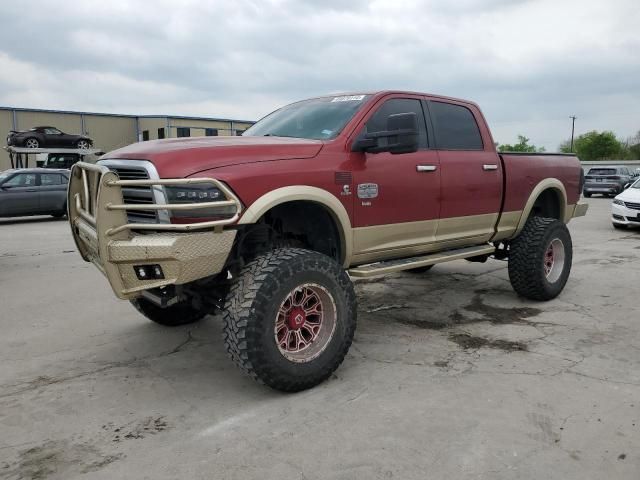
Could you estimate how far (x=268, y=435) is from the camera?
9.78ft

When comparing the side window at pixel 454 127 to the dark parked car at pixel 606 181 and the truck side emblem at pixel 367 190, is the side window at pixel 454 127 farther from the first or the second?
the dark parked car at pixel 606 181

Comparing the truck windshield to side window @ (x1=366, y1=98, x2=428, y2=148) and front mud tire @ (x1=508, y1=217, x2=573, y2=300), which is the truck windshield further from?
front mud tire @ (x1=508, y1=217, x2=573, y2=300)

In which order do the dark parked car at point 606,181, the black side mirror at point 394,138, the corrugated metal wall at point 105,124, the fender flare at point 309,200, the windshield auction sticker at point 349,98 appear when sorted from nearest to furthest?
the fender flare at point 309,200
the black side mirror at point 394,138
the windshield auction sticker at point 349,98
the dark parked car at point 606,181
the corrugated metal wall at point 105,124

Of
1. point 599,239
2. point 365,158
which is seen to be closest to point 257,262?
point 365,158

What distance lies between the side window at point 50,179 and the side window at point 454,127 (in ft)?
44.6

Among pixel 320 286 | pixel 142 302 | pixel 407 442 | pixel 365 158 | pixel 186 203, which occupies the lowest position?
pixel 407 442

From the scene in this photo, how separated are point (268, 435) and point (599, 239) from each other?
1007 centimetres

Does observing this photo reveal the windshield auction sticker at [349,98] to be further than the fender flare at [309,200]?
Yes

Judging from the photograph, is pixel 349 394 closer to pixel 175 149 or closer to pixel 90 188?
pixel 175 149

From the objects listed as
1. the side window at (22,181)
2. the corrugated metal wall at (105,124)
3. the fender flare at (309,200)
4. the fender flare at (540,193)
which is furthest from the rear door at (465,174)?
the corrugated metal wall at (105,124)

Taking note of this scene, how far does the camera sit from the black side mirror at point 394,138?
3.79 m

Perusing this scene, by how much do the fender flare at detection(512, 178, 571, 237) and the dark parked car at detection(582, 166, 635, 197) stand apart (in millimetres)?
22040

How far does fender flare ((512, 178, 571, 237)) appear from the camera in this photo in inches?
226

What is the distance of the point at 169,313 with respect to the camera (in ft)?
16.2
